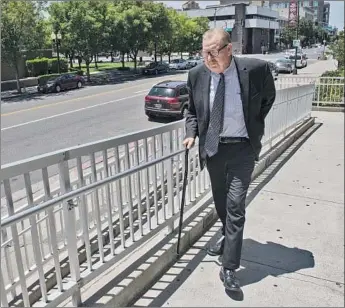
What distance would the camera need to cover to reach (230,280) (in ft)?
8.71

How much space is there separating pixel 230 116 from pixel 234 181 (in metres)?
0.43

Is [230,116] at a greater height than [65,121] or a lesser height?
greater

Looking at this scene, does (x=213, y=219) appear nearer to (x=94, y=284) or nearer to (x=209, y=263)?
(x=209, y=263)

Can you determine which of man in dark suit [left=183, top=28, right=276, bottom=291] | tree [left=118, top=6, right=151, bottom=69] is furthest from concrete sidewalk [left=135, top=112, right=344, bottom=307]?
tree [left=118, top=6, right=151, bottom=69]

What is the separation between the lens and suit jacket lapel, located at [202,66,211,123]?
259 cm

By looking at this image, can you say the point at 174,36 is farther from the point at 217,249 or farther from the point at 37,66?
the point at 217,249

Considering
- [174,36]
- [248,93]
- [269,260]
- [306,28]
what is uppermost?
[174,36]

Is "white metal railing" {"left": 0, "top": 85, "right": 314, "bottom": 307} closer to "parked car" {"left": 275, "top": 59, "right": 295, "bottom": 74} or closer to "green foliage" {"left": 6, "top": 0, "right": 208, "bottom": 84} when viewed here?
"green foliage" {"left": 6, "top": 0, "right": 208, "bottom": 84}

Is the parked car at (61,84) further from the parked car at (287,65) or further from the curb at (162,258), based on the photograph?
the curb at (162,258)

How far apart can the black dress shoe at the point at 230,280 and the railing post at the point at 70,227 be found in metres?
0.97

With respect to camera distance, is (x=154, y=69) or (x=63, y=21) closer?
(x=63, y=21)

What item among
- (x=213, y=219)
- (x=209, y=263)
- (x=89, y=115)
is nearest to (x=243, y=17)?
(x=213, y=219)

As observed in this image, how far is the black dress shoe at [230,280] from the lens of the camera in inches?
103

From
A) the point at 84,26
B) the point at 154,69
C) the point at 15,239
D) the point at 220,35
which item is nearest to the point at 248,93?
the point at 220,35
